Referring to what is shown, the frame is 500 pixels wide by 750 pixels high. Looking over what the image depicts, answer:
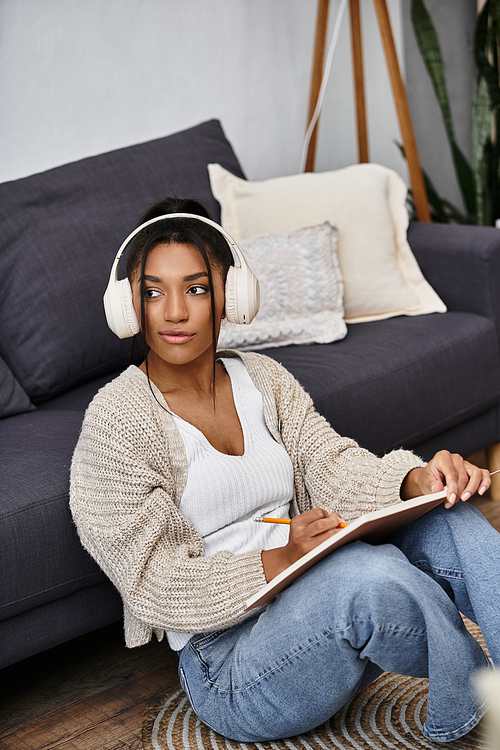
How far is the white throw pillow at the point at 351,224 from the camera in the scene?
2.12 m

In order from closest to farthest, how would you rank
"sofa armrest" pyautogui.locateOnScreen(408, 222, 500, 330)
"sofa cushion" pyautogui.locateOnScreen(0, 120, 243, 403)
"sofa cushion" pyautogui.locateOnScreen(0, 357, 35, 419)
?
"sofa cushion" pyautogui.locateOnScreen(0, 357, 35, 419) < "sofa cushion" pyautogui.locateOnScreen(0, 120, 243, 403) < "sofa armrest" pyautogui.locateOnScreen(408, 222, 500, 330)

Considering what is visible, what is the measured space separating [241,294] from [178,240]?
12 centimetres

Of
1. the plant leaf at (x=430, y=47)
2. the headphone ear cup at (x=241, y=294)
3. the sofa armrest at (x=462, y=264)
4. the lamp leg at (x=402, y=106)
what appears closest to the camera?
the headphone ear cup at (x=241, y=294)

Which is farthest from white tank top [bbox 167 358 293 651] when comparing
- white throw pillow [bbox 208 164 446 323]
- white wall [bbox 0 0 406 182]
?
white wall [bbox 0 0 406 182]

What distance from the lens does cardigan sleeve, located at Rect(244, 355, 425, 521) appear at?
119cm

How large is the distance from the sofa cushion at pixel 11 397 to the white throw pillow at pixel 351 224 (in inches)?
28.6

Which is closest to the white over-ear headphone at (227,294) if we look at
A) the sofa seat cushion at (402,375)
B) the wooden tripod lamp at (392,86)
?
the sofa seat cushion at (402,375)

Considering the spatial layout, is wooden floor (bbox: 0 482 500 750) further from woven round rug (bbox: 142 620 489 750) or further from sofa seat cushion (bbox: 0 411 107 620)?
sofa seat cushion (bbox: 0 411 107 620)

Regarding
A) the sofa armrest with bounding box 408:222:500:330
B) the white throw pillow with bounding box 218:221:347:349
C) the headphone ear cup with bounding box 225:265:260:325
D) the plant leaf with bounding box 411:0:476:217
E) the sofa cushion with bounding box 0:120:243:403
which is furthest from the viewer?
the plant leaf with bounding box 411:0:476:217

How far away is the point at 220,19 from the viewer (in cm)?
264

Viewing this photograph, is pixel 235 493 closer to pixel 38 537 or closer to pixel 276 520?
pixel 276 520

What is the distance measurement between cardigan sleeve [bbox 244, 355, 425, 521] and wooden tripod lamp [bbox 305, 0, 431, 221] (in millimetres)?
1479

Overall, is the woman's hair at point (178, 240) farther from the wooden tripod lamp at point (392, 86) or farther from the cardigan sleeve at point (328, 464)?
the wooden tripod lamp at point (392, 86)

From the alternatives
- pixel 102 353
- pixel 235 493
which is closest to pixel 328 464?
pixel 235 493
